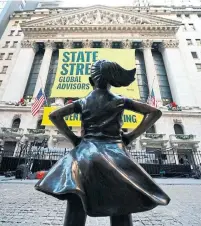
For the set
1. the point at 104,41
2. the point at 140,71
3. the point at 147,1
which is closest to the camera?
the point at 140,71

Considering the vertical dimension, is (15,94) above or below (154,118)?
above

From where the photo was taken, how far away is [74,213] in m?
1.27

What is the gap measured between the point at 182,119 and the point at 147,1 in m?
35.1

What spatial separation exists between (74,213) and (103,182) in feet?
1.06

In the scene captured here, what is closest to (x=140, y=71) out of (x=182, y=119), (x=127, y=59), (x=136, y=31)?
(x=127, y=59)

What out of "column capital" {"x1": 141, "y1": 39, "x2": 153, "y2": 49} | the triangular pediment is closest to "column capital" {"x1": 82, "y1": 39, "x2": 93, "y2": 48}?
the triangular pediment

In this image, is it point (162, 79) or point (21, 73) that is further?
point (162, 79)

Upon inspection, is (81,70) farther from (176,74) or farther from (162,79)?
(176,74)

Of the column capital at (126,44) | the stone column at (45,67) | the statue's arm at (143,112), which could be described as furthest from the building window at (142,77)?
the statue's arm at (143,112)

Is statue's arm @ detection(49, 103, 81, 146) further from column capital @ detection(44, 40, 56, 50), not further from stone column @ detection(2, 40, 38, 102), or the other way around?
column capital @ detection(44, 40, 56, 50)

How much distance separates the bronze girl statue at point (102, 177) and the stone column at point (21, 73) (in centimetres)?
2356

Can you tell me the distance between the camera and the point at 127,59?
22.4 metres

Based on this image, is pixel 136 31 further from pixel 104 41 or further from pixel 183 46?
pixel 183 46

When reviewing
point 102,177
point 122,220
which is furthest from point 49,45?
point 122,220
